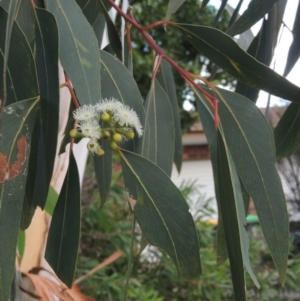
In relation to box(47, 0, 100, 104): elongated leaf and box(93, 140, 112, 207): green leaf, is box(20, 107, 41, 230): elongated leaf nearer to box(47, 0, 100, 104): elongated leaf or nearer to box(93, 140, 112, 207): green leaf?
box(47, 0, 100, 104): elongated leaf

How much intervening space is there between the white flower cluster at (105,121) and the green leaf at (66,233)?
0.36 ft

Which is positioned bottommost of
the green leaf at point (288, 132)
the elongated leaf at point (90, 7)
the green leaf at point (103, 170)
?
the green leaf at point (103, 170)

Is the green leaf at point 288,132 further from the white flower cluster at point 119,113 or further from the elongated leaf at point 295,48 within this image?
the white flower cluster at point 119,113

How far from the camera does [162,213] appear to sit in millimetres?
549

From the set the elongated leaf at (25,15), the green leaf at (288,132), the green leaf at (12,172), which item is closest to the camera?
the green leaf at (12,172)

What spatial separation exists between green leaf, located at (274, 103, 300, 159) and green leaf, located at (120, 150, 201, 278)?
36cm

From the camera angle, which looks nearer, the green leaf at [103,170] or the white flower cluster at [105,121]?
the white flower cluster at [105,121]

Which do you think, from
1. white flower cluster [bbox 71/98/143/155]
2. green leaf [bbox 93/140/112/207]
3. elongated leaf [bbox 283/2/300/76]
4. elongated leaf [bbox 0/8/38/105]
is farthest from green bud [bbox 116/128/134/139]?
elongated leaf [bbox 283/2/300/76]

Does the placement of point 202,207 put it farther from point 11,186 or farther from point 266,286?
point 11,186

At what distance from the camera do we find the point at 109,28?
2.09 feet

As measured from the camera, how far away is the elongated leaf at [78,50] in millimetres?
508

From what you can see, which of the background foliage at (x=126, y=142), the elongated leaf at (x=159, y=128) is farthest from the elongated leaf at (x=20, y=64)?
the elongated leaf at (x=159, y=128)

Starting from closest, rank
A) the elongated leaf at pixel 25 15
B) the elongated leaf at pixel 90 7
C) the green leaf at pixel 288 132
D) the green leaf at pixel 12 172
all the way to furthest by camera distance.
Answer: the green leaf at pixel 12 172 < the elongated leaf at pixel 25 15 < the elongated leaf at pixel 90 7 < the green leaf at pixel 288 132

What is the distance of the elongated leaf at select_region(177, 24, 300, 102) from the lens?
557 millimetres
